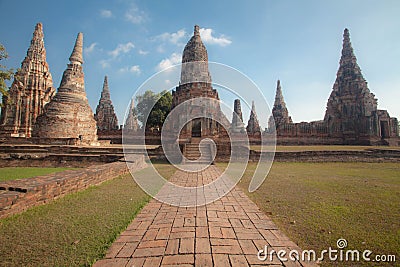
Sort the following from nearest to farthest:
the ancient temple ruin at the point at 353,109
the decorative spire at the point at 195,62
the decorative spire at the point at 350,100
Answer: the decorative spire at the point at 195,62, the ancient temple ruin at the point at 353,109, the decorative spire at the point at 350,100

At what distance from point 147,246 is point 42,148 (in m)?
12.7

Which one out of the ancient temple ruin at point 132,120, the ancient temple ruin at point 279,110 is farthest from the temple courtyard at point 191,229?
the ancient temple ruin at point 132,120

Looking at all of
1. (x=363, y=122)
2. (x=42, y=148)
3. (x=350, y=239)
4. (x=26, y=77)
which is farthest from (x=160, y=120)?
(x=350, y=239)

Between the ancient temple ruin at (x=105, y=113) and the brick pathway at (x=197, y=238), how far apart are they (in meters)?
31.9

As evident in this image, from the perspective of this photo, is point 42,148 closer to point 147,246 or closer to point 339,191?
point 147,246

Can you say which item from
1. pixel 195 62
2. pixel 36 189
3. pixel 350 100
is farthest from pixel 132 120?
pixel 36 189

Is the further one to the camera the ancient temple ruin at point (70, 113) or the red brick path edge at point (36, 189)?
the ancient temple ruin at point (70, 113)

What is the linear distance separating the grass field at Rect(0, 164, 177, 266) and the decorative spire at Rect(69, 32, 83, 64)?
21.0 metres

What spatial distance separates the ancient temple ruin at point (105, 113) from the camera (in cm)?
3292

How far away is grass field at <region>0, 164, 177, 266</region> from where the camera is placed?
223 cm

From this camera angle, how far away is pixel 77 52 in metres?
21.8

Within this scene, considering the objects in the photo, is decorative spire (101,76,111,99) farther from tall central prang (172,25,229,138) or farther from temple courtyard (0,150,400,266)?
temple courtyard (0,150,400,266)

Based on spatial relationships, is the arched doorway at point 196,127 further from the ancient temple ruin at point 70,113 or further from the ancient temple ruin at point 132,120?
the ancient temple ruin at point 132,120

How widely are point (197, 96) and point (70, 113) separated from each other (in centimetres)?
1127
